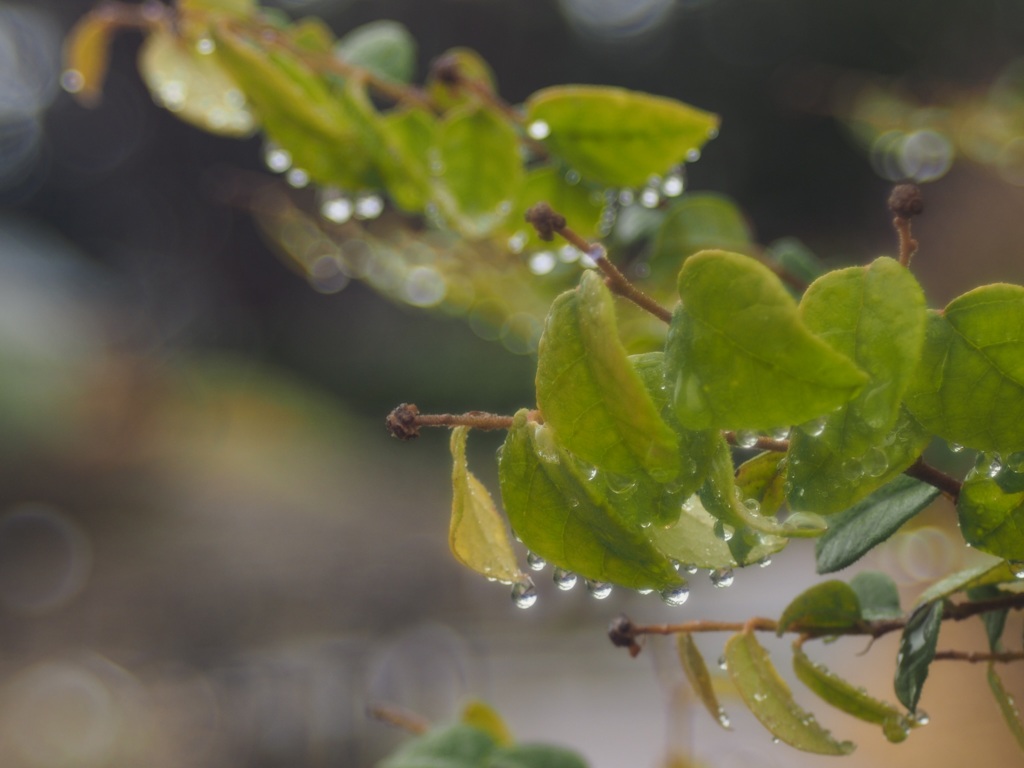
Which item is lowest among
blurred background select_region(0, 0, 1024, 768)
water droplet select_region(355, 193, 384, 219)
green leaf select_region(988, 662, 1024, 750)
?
green leaf select_region(988, 662, 1024, 750)

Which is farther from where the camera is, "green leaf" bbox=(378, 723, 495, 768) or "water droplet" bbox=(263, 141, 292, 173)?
"water droplet" bbox=(263, 141, 292, 173)

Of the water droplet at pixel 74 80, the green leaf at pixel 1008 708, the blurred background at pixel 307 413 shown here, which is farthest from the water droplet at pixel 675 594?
the blurred background at pixel 307 413

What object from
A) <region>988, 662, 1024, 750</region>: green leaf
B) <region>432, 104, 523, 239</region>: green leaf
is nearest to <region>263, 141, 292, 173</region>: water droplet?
<region>432, 104, 523, 239</region>: green leaf

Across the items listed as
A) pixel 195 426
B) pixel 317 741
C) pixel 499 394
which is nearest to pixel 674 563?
pixel 317 741

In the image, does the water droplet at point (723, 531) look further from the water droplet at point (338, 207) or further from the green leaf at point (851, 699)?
the water droplet at point (338, 207)

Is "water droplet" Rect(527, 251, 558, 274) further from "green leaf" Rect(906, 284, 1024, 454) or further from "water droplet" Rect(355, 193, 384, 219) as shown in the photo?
"green leaf" Rect(906, 284, 1024, 454)

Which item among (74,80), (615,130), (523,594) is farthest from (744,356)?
(74,80)

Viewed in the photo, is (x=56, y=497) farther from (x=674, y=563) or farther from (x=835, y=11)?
(x=674, y=563)
